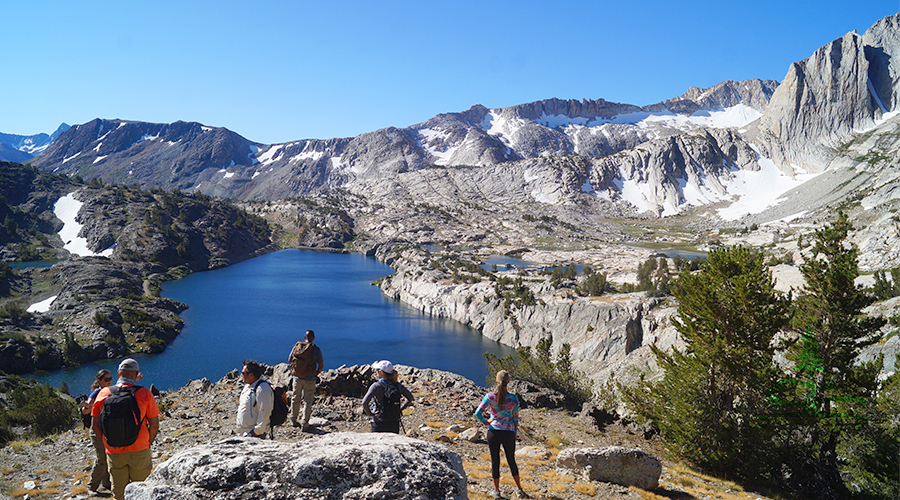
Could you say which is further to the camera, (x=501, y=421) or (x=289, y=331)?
(x=289, y=331)

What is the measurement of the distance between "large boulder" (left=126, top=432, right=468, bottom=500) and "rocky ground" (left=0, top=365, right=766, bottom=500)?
4.23 metres

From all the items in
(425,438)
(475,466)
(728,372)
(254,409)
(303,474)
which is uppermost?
(303,474)

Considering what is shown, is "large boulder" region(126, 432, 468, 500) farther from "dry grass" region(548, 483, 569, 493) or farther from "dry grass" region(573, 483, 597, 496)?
"dry grass" region(573, 483, 597, 496)

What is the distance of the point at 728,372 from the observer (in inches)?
577

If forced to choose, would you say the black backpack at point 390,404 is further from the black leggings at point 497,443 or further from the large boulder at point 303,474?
the large boulder at point 303,474

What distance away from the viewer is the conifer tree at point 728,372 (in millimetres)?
14344

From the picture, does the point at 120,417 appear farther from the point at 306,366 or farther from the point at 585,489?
the point at 585,489

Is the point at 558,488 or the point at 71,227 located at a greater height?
the point at 71,227

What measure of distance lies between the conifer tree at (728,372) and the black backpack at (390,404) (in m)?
11.3

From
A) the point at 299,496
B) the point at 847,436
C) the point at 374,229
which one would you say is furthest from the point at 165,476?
the point at 374,229

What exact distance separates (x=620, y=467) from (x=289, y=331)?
194ft

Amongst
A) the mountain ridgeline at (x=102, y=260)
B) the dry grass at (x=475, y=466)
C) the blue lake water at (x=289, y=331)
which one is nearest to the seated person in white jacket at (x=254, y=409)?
the dry grass at (x=475, y=466)

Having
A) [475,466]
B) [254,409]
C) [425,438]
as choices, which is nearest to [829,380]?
[475,466]

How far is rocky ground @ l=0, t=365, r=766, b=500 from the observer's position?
990 cm
